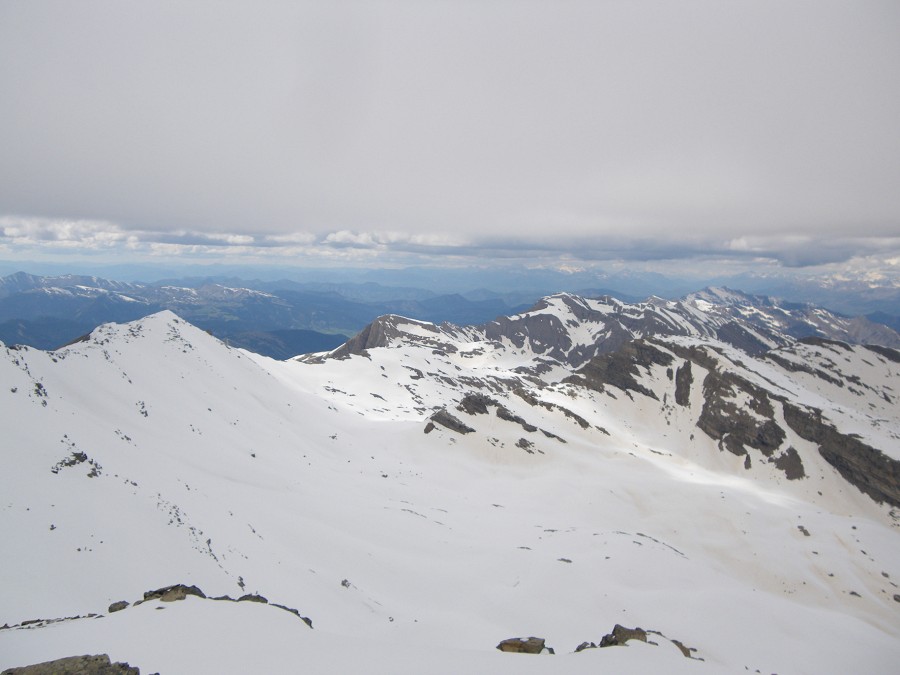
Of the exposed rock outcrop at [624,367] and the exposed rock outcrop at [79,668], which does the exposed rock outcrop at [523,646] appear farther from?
the exposed rock outcrop at [624,367]

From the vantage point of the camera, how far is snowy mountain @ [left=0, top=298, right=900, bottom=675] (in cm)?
1164

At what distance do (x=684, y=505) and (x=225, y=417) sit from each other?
6324cm

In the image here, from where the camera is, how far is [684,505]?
60594 mm

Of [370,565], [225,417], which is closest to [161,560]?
[370,565]

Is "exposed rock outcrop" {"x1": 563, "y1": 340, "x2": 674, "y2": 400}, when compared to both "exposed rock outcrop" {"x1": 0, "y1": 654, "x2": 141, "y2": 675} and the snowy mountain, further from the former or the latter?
"exposed rock outcrop" {"x1": 0, "y1": 654, "x2": 141, "y2": 675}

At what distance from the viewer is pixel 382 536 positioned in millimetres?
31203

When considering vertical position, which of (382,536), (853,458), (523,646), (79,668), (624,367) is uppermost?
(79,668)

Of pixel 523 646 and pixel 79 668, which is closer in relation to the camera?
pixel 79 668

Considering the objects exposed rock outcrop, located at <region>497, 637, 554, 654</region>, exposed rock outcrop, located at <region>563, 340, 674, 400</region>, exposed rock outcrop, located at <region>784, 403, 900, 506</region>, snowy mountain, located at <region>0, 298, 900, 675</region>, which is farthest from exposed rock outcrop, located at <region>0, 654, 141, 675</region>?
exposed rock outcrop, located at <region>563, 340, 674, 400</region>

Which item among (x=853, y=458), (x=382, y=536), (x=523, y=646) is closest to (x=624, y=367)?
(x=853, y=458)

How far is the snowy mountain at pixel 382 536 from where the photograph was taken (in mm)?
11641

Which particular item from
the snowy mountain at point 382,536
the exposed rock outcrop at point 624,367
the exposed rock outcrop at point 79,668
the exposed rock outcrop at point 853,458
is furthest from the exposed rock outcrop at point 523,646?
the exposed rock outcrop at point 624,367

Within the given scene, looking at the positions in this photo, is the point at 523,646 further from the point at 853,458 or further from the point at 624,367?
the point at 624,367

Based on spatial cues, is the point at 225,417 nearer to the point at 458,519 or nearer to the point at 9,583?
the point at 458,519
